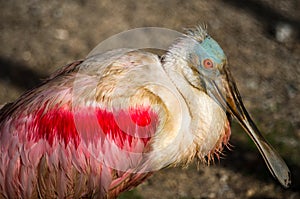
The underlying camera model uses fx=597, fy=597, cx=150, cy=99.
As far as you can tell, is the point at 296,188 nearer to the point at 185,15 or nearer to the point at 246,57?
the point at 246,57

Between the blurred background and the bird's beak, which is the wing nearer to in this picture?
the bird's beak

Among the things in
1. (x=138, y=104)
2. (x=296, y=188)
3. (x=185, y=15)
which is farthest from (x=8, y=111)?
(x=185, y=15)

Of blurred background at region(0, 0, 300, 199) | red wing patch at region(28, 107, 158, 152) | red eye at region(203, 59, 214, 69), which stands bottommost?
blurred background at region(0, 0, 300, 199)

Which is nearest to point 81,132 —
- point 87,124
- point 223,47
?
point 87,124

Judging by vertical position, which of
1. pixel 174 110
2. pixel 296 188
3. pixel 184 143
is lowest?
pixel 296 188

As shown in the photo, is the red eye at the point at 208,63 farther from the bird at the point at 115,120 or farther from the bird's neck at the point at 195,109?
the bird's neck at the point at 195,109

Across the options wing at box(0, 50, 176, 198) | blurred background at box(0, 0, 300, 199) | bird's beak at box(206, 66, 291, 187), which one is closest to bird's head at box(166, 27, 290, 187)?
bird's beak at box(206, 66, 291, 187)
